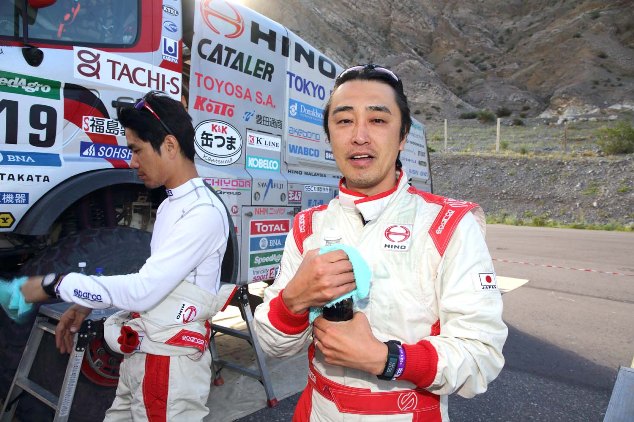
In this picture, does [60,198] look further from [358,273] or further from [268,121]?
[358,273]

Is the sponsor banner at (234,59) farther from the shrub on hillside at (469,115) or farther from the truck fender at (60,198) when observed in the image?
the shrub on hillside at (469,115)

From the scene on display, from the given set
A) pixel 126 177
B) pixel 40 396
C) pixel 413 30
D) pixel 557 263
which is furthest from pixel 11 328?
pixel 413 30

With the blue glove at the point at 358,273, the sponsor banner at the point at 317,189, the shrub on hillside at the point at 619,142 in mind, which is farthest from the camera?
the shrub on hillside at the point at 619,142

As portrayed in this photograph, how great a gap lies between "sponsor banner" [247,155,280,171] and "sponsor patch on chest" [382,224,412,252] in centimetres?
250

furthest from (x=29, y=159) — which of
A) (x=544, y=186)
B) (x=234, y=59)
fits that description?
(x=544, y=186)

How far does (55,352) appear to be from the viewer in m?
→ 2.55

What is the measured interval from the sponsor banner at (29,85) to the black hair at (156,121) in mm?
818

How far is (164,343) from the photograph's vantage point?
194 cm

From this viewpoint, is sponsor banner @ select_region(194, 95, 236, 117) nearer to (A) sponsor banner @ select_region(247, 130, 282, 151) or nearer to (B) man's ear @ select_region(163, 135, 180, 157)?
(A) sponsor banner @ select_region(247, 130, 282, 151)

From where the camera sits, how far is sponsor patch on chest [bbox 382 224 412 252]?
140 cm

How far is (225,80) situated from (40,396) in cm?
236

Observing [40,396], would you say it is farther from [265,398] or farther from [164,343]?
[265,398]

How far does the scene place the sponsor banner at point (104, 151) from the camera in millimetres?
2812

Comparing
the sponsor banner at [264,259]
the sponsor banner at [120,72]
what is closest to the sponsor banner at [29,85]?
the sponsor banner at [120,72]
